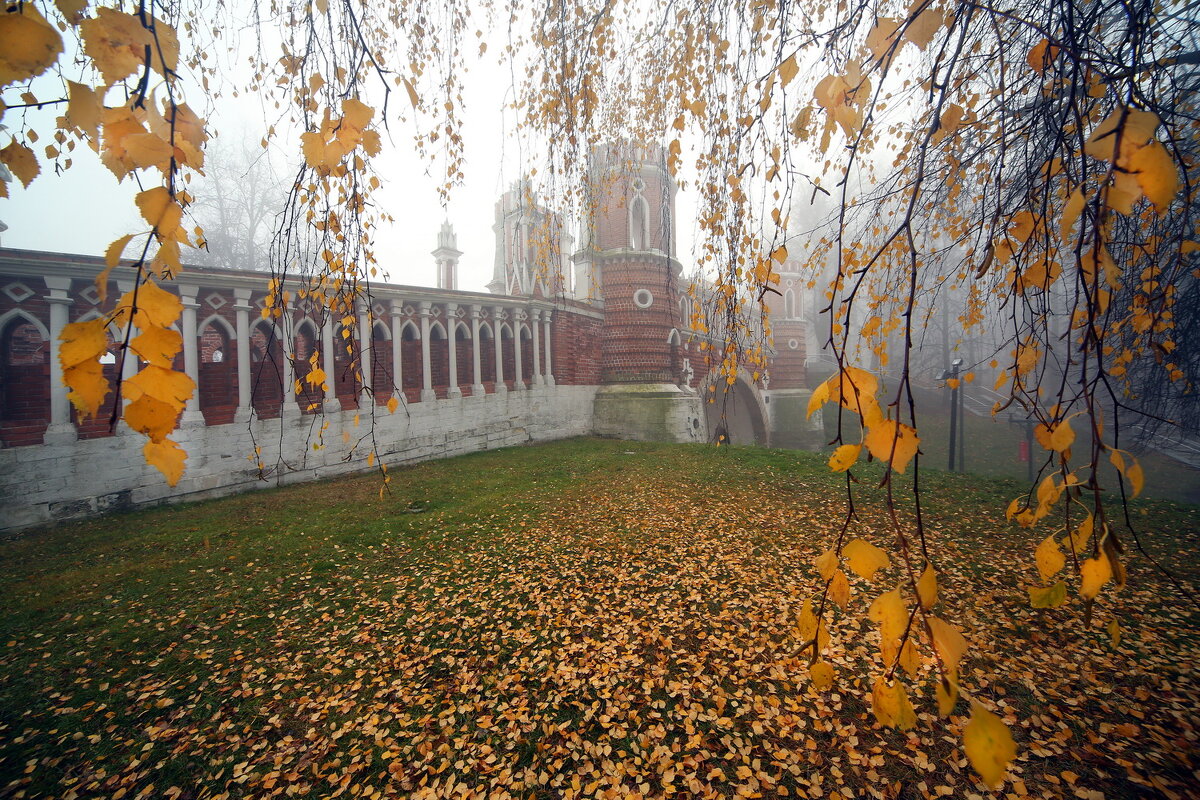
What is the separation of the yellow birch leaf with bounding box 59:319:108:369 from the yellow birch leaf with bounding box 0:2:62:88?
1.66ft

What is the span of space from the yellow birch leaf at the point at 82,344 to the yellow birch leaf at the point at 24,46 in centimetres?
51

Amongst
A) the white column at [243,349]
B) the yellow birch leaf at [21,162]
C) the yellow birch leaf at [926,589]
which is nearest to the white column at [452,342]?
the white column at [243,349]

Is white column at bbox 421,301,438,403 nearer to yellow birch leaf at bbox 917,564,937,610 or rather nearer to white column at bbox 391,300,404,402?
white column at bbox 391,300,404,402

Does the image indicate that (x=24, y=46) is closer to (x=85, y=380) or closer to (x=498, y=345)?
(x=85, y=380)

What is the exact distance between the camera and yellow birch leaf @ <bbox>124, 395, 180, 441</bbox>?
3.29ft

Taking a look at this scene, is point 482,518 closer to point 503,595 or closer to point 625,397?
Result: point 503,595

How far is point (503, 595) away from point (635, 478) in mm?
4336

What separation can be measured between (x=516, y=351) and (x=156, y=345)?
10.7 meters

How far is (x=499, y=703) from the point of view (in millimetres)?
2828

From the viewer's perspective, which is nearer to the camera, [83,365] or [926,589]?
[83,365]

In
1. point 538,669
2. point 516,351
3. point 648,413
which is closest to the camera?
point 538,669

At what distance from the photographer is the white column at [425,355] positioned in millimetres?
9594

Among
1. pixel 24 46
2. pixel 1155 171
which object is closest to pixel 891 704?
pixel 1155 171

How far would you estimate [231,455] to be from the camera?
720 centimetres
